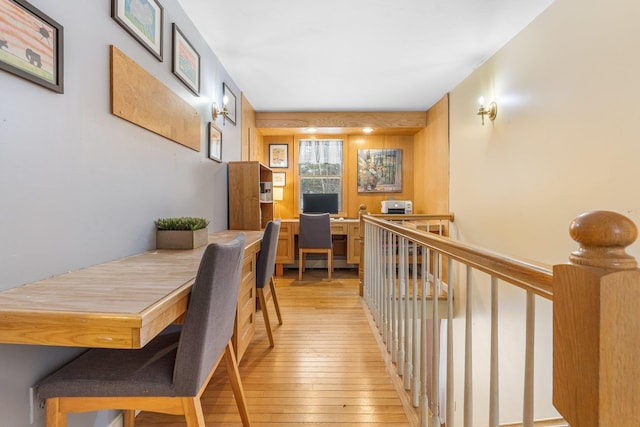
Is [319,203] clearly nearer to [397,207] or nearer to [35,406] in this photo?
[397,207]

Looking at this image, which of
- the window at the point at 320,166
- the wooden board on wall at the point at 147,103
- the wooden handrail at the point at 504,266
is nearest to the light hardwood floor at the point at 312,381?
the wooden handrail at the point at 504,266

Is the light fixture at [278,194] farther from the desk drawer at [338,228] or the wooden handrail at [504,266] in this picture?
the wooden handrail at [504,266]

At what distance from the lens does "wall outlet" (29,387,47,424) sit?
938 millimetres

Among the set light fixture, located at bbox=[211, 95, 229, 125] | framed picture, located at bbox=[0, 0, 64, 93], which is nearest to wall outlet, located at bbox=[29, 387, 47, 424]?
framed picture, located at bbox=[0, 0, 64, 93]

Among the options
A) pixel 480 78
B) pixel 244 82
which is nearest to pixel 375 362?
pixel 480 78

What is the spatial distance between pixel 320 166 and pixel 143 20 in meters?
3.46

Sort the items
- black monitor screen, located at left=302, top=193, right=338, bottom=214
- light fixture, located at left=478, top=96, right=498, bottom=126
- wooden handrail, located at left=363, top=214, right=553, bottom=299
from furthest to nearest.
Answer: black monitor screen, located at left=302, top=193, right=338, bottom=214 < light fixture, located at left=478, top=96, right=498, bottom=126 < wooden handrail, located at left=363, top=214, right=553, bottom=299

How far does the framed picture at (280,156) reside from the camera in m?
4.84

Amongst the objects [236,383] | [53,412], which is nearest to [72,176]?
[53,412]

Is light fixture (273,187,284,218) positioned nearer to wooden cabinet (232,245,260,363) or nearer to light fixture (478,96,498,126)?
wooden cabinet (232,245,260,363)

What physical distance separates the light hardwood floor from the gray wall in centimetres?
56

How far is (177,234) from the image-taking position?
163 centimetres

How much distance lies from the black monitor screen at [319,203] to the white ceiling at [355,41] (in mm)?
1655

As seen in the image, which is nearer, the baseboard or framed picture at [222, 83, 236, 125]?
the baseboard
